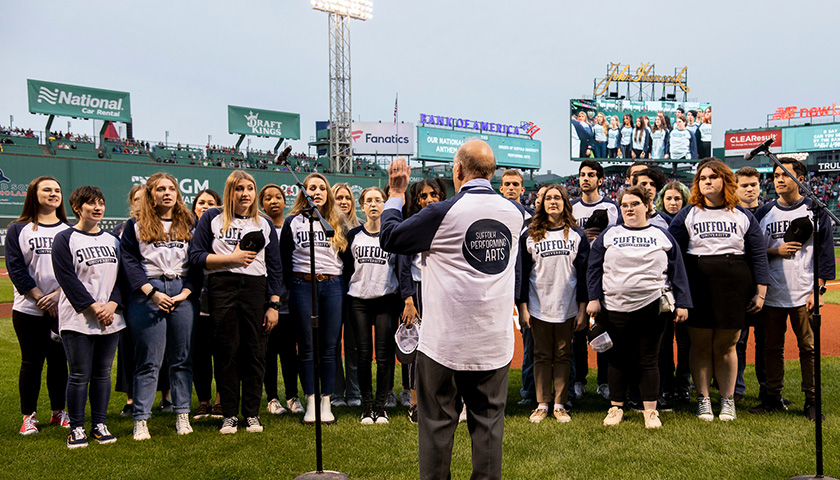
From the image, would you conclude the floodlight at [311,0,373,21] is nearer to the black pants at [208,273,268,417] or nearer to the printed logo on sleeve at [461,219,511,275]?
the black pants at [208,273,268,417]

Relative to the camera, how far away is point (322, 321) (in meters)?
5.18

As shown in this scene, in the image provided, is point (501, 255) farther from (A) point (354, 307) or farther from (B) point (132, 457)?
(B) point (132, 457)

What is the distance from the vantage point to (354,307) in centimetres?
525

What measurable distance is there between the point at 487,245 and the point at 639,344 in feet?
8.30

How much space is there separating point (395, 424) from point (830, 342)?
23.5 feet

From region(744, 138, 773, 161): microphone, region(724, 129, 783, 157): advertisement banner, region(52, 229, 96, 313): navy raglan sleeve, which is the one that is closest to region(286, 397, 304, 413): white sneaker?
region(52, 229, 96, 313): navy raglan sleeve

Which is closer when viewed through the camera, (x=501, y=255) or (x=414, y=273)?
(x=501, y=255)

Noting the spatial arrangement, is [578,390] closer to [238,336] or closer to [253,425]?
[253,425]

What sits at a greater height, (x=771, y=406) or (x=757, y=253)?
(x=757, y=253)

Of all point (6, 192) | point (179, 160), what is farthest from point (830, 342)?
point (179, 160)

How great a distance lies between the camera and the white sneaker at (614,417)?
191 inches

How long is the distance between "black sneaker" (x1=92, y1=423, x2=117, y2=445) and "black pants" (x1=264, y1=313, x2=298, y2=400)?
4.43 ft


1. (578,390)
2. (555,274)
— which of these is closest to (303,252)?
(555,274)

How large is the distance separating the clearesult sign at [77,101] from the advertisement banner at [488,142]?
18.9 metres
